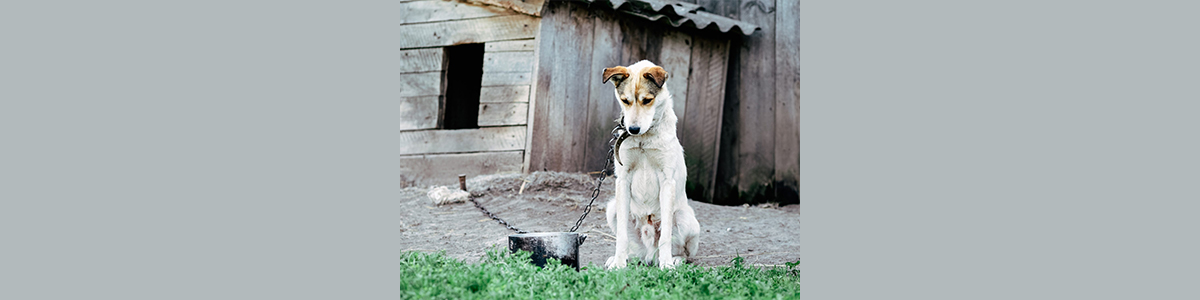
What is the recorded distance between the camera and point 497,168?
5.42 m

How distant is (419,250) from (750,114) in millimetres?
2440

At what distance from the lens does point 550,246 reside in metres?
3.73

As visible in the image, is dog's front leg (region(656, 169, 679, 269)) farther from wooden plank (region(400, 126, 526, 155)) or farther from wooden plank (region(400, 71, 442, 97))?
wooden plank (region(400, 71, 442, 97))

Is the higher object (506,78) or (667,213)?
(506,78)

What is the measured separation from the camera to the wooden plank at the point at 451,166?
211 inches

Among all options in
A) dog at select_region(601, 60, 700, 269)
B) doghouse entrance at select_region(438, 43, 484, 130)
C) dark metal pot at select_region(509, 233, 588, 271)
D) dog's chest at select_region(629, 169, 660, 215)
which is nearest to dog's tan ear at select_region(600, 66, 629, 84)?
dog at select_region(601, 60, 700, 269)

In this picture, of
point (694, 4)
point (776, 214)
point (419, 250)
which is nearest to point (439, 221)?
point (419, 250)

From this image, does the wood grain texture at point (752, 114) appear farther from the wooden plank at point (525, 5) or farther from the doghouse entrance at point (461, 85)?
the doghouse entrance at point (461, 85)

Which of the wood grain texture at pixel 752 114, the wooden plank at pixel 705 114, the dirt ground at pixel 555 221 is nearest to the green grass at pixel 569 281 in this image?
the dirt ground at pixel 555 221

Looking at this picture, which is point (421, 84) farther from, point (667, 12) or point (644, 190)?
point (644, 190)

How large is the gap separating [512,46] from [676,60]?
3.93ft

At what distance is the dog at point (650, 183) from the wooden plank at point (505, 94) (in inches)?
67.5

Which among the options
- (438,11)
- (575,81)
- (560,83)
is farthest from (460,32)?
(575,81)

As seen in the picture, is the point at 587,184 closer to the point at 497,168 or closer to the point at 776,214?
the point at 497,168
